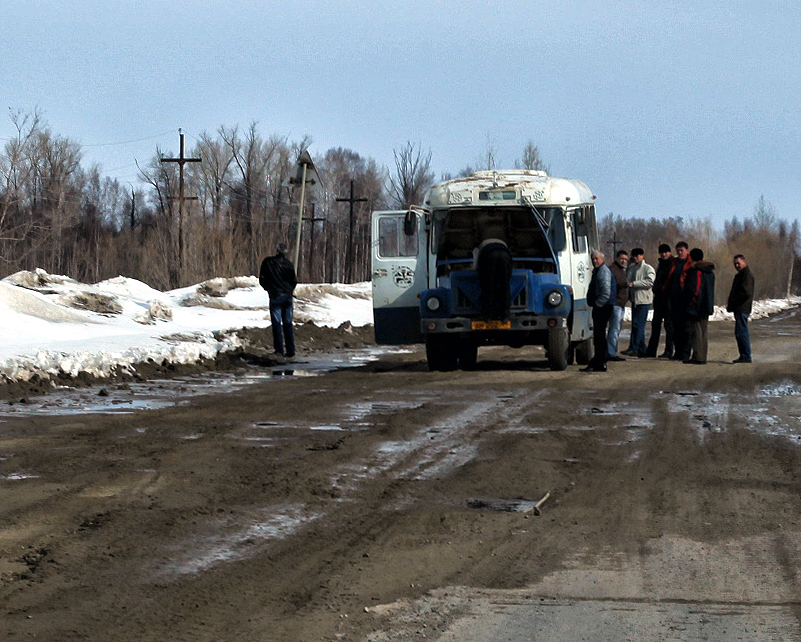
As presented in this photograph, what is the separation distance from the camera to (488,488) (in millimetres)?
7840

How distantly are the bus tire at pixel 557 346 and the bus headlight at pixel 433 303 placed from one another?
1727 mm

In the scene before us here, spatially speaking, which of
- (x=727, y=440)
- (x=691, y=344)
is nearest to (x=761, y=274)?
(x=691, y=344)

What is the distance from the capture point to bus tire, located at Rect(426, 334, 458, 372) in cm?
1773

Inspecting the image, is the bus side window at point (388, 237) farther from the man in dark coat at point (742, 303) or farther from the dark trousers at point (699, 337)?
the man in dark coat at point (742, 303)

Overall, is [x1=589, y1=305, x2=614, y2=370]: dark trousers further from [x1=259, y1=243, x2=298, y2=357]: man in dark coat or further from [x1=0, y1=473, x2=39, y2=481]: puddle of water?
[x1=0, y1=473, x2=39, y2=481]: puddle of water

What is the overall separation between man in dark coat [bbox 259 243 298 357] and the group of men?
5670 mm

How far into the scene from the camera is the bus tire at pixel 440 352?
1773 centimetres

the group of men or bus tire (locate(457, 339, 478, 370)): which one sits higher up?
the group of men

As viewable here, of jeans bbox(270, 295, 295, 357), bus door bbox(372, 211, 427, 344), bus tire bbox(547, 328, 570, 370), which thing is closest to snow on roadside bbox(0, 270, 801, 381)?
jeans bbox(270, 295, 295, 357)

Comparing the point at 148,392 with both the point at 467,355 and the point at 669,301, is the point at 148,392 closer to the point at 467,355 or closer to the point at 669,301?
the point at 467,355

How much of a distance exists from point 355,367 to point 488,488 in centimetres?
1145

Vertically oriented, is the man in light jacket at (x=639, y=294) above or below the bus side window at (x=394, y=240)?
below

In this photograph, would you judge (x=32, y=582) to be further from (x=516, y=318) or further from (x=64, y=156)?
(x=64, y=156)

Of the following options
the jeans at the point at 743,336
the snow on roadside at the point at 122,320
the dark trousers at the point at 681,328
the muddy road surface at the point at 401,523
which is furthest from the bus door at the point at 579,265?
the snow on roadside at the point at 122,320
